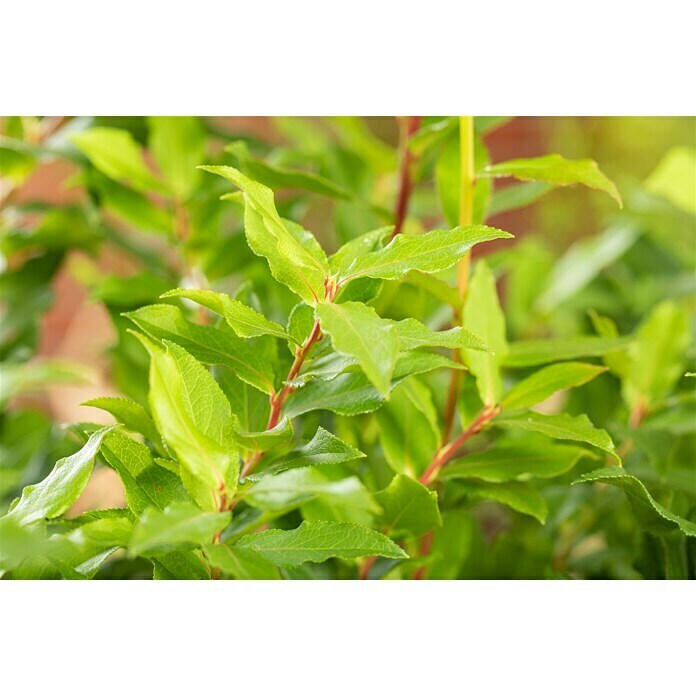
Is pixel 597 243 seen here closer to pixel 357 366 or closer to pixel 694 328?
pixel 694 328

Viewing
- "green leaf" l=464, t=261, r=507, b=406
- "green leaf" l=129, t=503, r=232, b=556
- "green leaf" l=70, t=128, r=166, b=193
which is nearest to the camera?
"green leaf" l=129, t=503, r=232, b=556

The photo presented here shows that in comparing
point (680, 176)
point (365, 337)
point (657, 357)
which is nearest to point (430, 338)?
point (365, 337)

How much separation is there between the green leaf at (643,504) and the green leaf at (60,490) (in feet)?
0.42

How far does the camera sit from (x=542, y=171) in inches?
10.5

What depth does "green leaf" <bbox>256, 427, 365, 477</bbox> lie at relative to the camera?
0.21m

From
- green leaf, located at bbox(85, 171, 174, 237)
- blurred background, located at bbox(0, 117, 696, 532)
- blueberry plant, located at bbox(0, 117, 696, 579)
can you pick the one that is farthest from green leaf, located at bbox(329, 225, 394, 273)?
green leaf, located at bbox(85, 171, 174, 237)

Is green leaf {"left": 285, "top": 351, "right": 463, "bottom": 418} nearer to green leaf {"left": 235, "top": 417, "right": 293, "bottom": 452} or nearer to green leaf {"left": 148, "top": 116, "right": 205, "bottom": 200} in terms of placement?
green leaf {"left": 235, "top": 417, "right": 293, "bottom": 452}

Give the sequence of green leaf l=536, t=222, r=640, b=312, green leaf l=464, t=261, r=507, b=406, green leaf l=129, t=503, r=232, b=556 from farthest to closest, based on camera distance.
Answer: green leaf l=536, t=222, r=640, b=312, green leaf l=464, t=261, r=507, b=406, green leaf l=129, t=503, r=232, b=556

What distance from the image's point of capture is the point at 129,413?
0.74 feet

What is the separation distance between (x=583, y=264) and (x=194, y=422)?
38 centimetres

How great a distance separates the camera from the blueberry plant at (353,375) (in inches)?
7.7
